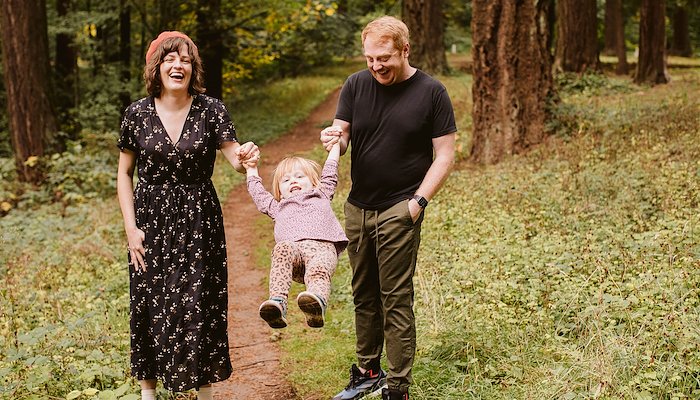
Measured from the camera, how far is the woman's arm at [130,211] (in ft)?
13.9

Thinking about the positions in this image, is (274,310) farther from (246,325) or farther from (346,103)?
(246,325)

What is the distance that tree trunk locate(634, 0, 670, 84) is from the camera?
18.0 m

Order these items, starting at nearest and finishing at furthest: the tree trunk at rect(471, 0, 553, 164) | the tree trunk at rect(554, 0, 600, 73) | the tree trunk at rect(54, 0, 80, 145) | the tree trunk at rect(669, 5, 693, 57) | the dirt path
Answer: the dirt path → the tree trunk at rect(471, 0, 553, 164) → the tree trunk at rect(54, 0, 80, 145) → the tree trunk at rect(554, 0, 600, 73) → the tree trunk at rect(669, 5, 693, 57)

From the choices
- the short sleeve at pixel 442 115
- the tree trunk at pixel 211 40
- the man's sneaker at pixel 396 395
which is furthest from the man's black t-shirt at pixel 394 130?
the tree trunk at pixel 211 40

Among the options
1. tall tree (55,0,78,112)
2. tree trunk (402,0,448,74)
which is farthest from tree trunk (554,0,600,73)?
tall tree (55,0,78,112)

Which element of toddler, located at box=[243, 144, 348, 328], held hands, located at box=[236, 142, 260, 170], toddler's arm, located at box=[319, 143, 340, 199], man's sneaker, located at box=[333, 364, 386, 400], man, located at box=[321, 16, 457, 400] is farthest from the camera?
man's sneaker, located at box=[333, 364, 386, 400]

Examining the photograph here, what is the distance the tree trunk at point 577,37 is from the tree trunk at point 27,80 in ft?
45.6

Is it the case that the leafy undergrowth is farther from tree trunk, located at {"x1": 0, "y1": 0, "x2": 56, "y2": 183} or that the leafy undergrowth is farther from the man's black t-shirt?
tree trunk, located at {"x1": 0, "y1": 0, "x2": 56, "y2": 183}

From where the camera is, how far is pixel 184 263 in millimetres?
4230

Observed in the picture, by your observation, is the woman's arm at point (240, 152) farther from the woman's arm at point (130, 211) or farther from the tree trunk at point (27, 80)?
the tree trunk at point (27, 80)

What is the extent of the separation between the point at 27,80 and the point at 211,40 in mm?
6375

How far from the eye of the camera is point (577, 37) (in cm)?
2005

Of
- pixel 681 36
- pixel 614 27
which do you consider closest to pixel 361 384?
pixel 614 27

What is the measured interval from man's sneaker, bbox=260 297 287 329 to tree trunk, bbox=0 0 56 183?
1007cm
